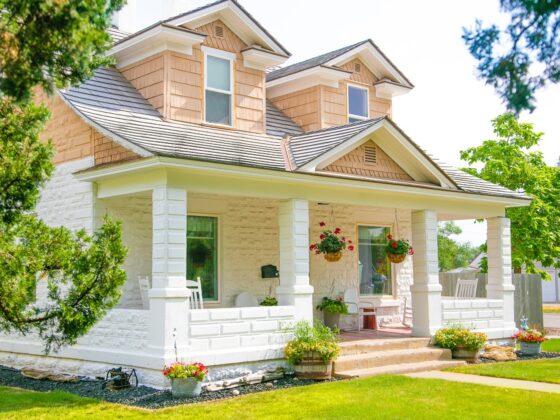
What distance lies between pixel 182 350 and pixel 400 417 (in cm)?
365

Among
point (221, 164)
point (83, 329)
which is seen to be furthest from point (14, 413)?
point (221, 164)

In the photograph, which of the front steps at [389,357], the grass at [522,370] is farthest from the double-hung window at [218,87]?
the grass at [522,370]

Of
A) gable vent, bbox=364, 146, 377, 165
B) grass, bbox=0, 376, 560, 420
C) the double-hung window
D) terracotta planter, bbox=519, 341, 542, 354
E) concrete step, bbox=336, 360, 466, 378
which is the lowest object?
grass, bbox=0, 376, 560, 420

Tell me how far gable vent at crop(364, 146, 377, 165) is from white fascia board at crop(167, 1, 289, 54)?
10.8 ft

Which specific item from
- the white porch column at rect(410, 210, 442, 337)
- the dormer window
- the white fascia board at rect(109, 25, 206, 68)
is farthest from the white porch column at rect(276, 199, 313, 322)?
the dormer window

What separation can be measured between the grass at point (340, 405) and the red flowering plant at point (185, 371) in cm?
59

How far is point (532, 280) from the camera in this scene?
72.2 feet

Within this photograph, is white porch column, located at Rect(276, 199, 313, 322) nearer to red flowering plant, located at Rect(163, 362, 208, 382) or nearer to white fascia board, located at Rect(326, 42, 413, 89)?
red flowering plant, located at Rect(163, 362, 208, 382)

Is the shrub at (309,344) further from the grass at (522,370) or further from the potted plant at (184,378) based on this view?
the grass at (522,370)

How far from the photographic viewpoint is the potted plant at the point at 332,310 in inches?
647

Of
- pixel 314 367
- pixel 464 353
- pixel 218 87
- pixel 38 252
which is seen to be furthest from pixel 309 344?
pixel 218 87

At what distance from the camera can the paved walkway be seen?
12.1 m

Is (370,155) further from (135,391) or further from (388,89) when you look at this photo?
(135,391)

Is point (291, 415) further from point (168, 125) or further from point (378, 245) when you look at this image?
point (378, 245)
